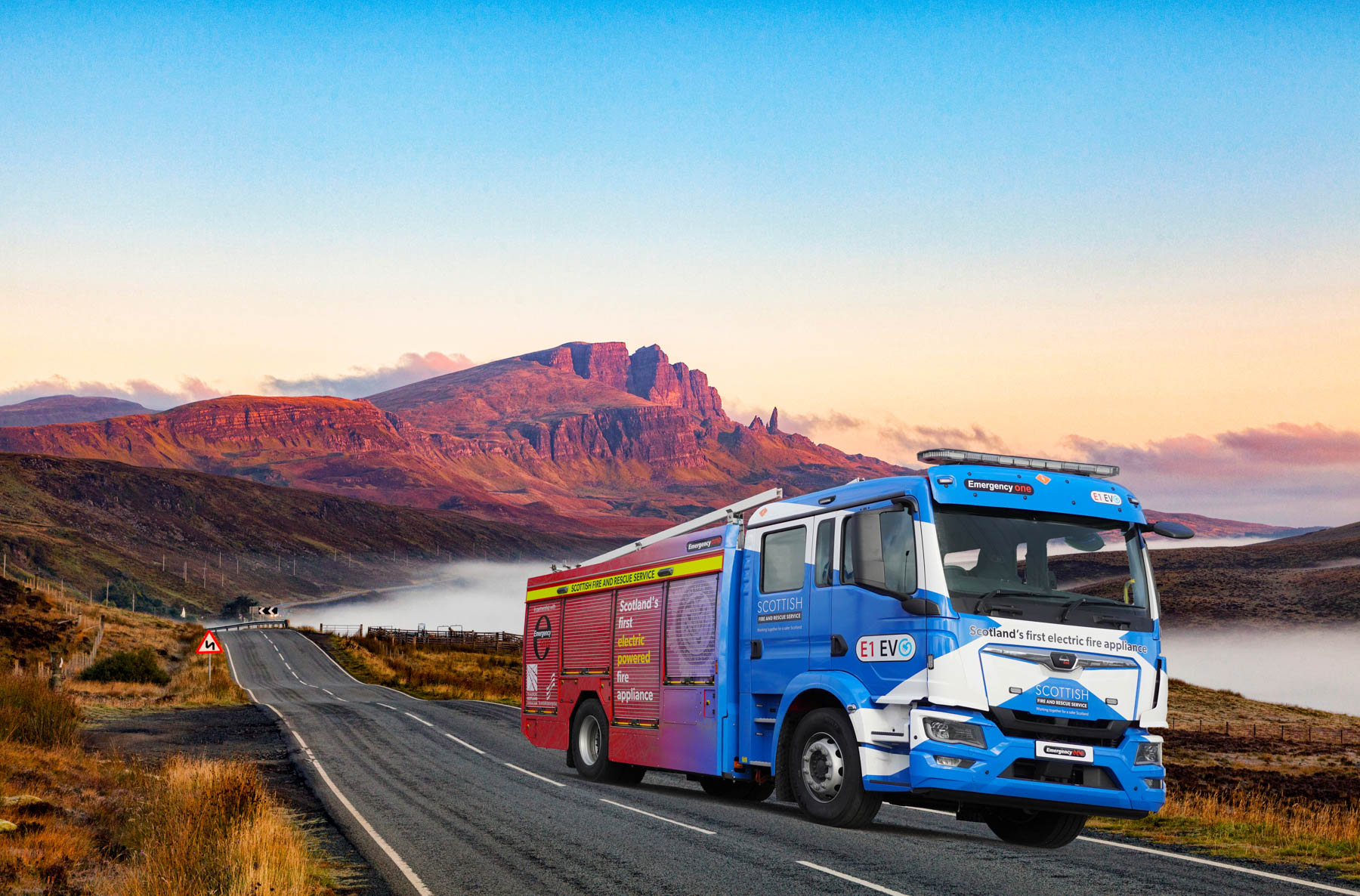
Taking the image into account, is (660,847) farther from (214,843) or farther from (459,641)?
(459,641)

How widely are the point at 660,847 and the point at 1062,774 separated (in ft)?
15.0

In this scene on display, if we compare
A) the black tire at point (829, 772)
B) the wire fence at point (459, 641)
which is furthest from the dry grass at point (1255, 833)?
the wire fence at point (459, 641)

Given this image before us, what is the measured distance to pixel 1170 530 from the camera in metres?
12.5

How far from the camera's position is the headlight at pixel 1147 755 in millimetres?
11698

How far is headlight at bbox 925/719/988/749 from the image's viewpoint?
11.2 meters

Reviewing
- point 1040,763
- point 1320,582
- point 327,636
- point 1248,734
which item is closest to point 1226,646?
point 1320,582

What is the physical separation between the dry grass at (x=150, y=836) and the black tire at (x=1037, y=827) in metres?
7.82

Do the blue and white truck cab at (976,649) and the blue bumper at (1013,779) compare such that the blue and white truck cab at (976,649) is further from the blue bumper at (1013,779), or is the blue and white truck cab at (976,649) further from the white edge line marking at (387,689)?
the white edge line marking at (387,689)

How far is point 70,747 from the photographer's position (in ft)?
79.8

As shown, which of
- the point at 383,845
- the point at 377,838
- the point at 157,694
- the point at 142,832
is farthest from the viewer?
the point at 157,694

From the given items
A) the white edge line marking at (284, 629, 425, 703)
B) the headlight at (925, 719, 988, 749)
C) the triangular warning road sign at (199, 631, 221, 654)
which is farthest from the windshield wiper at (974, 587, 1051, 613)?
the triangular warning road sign at (199, 631, 221, 654)

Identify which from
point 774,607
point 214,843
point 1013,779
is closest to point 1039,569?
point 1013,779

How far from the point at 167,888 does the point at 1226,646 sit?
348 ft

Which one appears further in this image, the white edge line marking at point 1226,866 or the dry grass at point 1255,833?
the dry grass at point 1255,833
